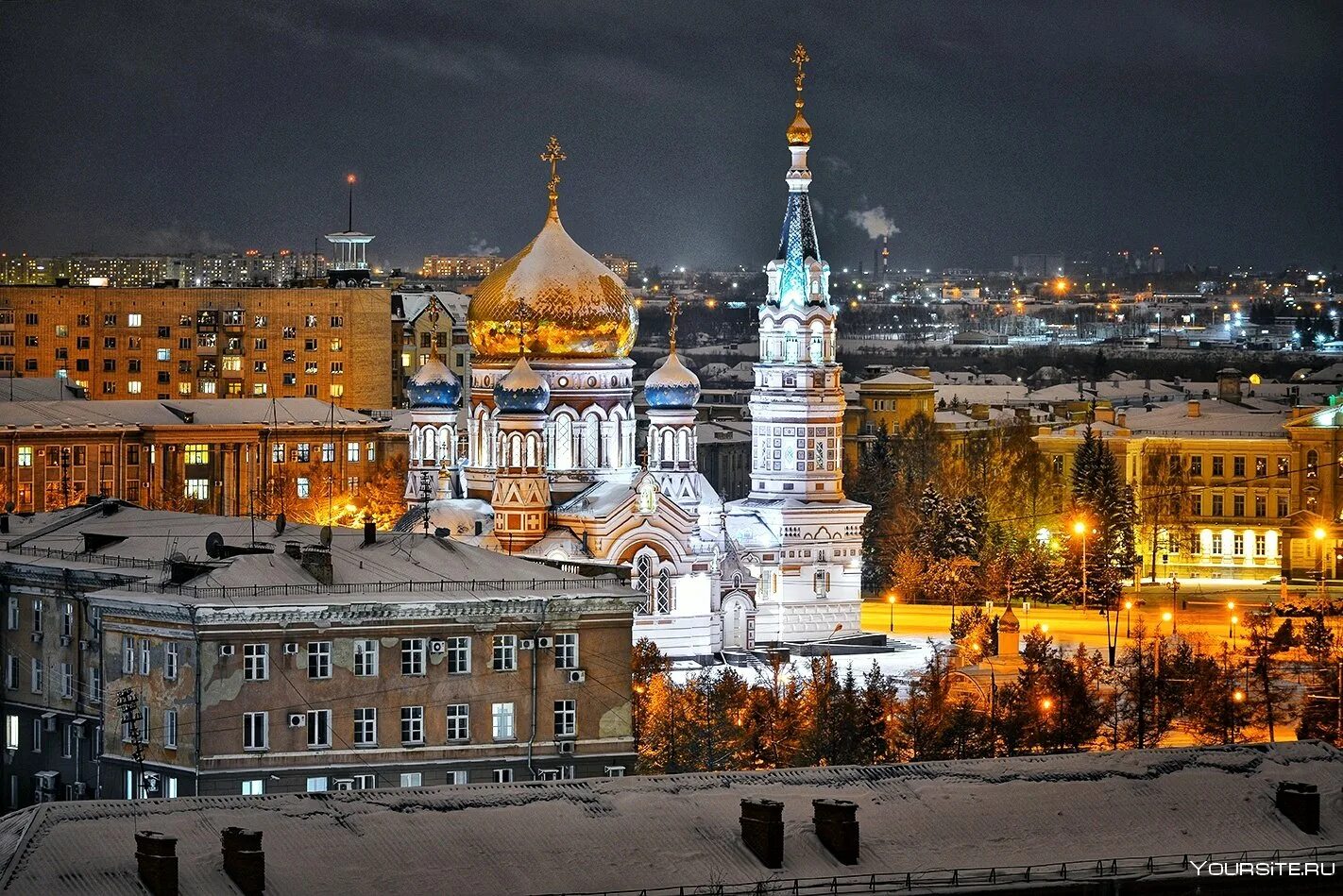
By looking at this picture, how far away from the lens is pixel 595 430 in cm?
7856

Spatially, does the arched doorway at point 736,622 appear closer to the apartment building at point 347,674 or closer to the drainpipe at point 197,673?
the apartment building at point 347,674

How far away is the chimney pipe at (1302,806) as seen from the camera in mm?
43219

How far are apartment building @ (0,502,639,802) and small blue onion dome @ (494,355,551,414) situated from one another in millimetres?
17708

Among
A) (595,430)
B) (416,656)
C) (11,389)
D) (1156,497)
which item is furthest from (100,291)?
(416,656)

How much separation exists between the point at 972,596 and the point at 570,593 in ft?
113

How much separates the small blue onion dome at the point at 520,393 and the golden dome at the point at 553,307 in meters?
3.74

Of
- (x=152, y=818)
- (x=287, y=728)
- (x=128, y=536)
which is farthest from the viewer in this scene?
(x=128, y=536)

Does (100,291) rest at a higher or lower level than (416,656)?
higher

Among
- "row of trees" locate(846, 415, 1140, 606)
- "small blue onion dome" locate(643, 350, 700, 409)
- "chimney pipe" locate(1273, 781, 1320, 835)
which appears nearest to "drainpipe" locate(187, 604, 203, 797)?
"chimney pipe" locate(1273, 781, 1320, 835)

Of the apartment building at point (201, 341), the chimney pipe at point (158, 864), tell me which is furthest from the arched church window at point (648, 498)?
the apartment building at point (201, 341)

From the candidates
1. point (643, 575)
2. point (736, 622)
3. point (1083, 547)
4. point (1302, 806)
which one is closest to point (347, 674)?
point (1302, 806)

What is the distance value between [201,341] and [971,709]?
70.8m

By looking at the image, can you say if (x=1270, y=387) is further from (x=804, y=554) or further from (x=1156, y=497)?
(x=804, y=554)

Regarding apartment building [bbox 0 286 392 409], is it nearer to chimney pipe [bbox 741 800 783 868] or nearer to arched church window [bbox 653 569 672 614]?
arched church window [bbox 653 569 672 614]
